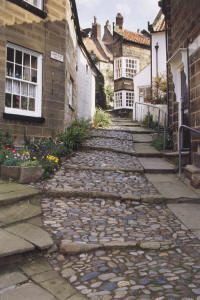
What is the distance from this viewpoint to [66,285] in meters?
2.38

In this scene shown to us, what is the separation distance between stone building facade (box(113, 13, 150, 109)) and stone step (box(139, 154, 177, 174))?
58.8 feet

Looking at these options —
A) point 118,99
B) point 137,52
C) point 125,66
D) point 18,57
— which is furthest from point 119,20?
point 18,57

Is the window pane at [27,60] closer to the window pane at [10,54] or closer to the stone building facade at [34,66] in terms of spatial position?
the stone building facade at [34,66]

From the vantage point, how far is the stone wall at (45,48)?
7551 millimetres

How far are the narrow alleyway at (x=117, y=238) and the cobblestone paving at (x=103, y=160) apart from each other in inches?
11.7

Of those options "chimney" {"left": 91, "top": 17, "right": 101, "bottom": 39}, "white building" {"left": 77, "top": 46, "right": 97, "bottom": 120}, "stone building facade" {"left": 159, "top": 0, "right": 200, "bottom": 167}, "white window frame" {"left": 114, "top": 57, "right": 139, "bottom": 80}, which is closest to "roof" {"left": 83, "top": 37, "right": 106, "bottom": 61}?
"chimney" {"left": 91, "top": 17, "right": 101, "bottom": 39}

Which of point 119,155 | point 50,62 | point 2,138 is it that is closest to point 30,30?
point 50,62

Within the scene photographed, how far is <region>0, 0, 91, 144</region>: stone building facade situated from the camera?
Result: 7.62 meters

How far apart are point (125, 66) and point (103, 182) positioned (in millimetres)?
21654

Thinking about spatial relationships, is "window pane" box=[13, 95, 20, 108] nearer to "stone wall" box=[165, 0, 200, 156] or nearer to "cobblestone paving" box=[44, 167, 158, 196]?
"cobblestone paving" box=[44, 167, 158, 196]

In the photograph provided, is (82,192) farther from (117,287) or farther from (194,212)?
(117,287)

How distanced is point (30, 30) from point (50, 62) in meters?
1.06

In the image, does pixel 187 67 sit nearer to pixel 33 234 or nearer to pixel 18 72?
pixel 18 72

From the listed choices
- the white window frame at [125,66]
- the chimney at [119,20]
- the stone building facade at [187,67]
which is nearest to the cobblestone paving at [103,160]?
the stone building facade at [187,67]
